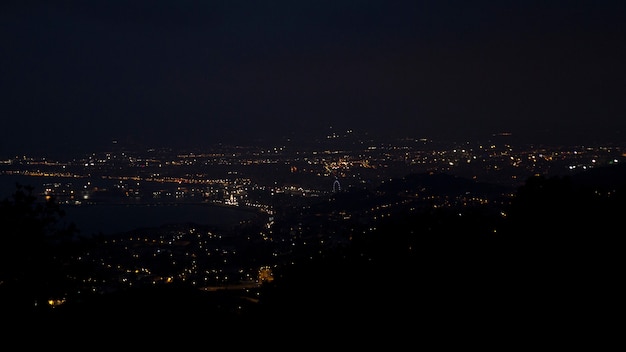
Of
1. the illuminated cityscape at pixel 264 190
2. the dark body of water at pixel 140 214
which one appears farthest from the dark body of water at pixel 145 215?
the illuminated cityscape at pixel 264 190

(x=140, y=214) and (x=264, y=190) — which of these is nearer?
(x=140, y=214)

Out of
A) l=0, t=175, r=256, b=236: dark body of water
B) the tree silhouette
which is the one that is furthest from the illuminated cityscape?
l=0, t=175, r=256, b=236: dark body of water

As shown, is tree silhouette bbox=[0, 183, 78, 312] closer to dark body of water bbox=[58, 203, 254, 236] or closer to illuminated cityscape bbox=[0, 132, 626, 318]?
illuminated cityscape bbox=[0, 132, 626, 318]

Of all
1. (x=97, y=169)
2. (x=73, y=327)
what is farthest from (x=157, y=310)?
(x=97, y=169)

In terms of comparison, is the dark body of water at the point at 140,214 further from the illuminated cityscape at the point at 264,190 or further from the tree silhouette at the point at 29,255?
the tree silhouette at the point at 29,255

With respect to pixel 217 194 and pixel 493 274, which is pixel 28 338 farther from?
pixel 217 194

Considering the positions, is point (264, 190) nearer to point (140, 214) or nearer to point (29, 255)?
point (140, 214)

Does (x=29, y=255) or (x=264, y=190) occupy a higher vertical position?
(x=29, y=255)

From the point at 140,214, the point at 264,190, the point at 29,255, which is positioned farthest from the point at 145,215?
the point at 29,255
